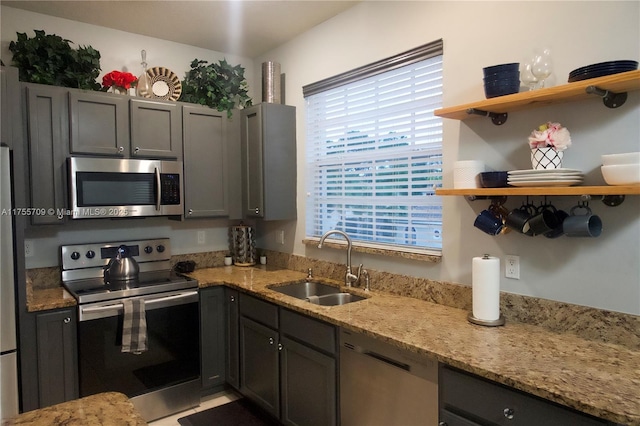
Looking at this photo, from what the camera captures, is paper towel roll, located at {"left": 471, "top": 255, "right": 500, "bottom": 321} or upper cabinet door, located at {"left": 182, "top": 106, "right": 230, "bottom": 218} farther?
upper cabinet door, located at {"left": 182, "top": 106, "right": 230, "bottom": 218}

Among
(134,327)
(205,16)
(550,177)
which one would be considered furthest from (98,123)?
(550,177)

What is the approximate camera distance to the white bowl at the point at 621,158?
1474 millimetres

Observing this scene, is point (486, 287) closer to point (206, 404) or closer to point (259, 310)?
point (259, 310)

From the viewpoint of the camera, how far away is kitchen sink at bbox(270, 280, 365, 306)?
273cm

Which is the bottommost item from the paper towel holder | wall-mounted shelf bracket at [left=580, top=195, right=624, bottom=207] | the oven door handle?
the oven door handle

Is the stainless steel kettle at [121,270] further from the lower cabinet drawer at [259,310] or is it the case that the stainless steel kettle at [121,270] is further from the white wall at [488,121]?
the lower cabinet drawer at [259,310]

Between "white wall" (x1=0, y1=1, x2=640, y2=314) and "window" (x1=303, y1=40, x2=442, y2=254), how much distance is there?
0.31 feet

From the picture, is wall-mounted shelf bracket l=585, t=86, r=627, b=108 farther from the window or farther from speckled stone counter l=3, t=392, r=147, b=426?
speckled stone counter l=3, t=392, r=147, b=426

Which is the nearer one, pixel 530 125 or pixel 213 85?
pixel 530 125

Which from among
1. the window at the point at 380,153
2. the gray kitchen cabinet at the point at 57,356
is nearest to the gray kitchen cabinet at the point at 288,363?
the window at the point at 380,153

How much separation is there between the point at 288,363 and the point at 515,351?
133 cm

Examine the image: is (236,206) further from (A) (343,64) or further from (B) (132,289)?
(A) (343,64)

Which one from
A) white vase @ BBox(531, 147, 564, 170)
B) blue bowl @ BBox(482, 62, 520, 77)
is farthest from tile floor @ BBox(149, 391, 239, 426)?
blue bowl @ BBox(482, 62, 520, 77)

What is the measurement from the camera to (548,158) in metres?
1.74
